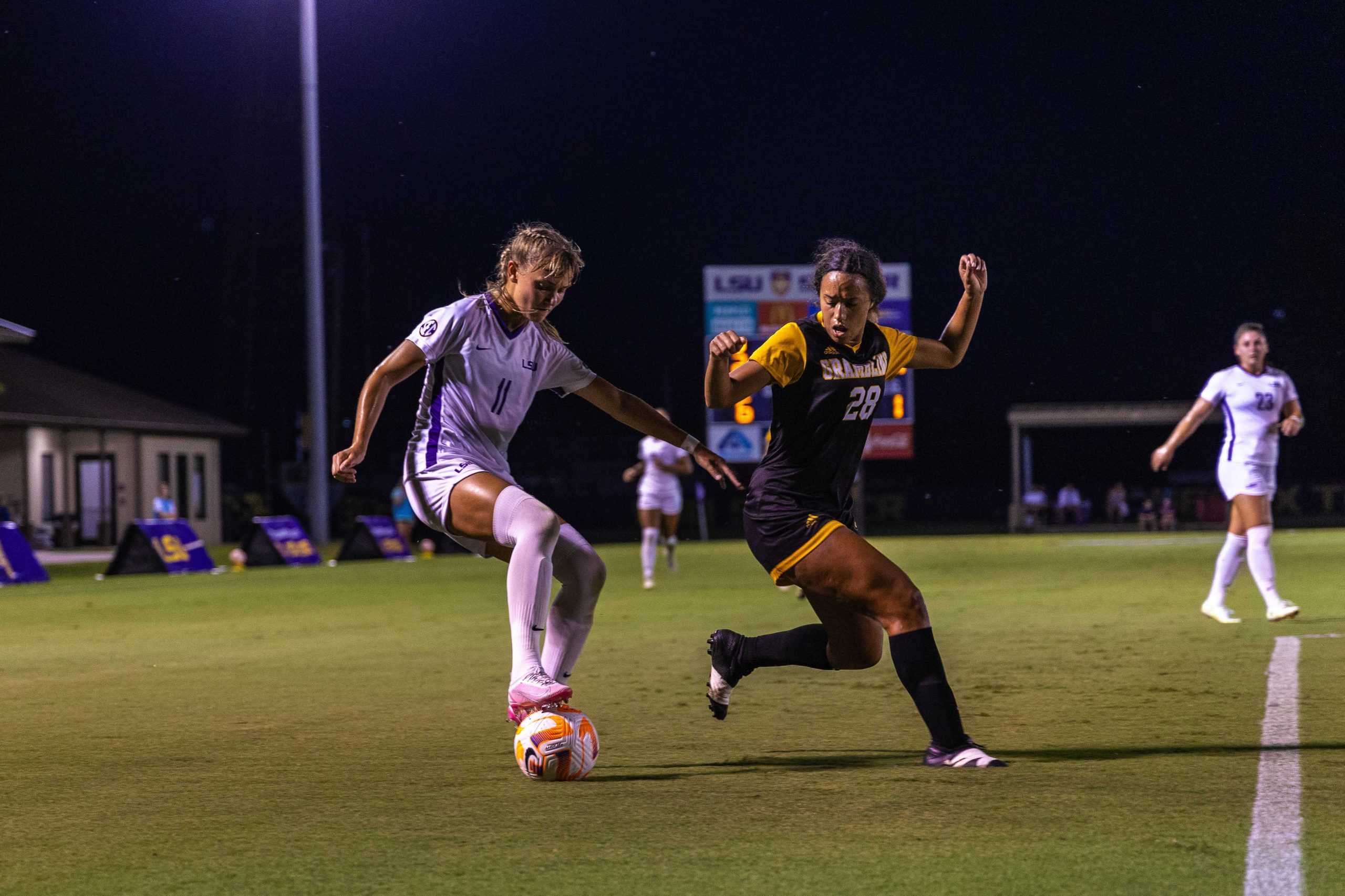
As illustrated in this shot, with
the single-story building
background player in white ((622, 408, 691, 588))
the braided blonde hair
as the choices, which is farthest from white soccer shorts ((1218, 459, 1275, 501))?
the single-story building

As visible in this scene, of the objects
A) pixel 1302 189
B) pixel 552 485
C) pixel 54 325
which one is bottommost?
pixel 552 485

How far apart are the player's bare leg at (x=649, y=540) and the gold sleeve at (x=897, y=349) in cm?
1263

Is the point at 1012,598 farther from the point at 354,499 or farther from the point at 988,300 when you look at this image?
the point at 988,300

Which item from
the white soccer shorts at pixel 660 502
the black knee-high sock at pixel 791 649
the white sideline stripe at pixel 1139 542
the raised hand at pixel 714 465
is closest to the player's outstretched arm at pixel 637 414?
the raised hand at pixel 714 465

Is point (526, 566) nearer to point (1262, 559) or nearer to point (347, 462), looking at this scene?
point (347, 462)

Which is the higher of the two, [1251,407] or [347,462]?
[1251,407]

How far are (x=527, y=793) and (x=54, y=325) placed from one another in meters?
54.3

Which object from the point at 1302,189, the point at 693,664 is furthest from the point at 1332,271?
the point at 693,664

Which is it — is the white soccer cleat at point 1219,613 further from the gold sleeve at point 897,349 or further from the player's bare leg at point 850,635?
the gold sleeve at point 897,349

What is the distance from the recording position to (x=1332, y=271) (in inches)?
2235

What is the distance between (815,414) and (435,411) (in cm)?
157

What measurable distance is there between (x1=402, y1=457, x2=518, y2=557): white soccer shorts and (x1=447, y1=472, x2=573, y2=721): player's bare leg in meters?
0.05

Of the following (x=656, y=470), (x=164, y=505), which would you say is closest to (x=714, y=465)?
(x=656, y=470)

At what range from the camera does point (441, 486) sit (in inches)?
233
